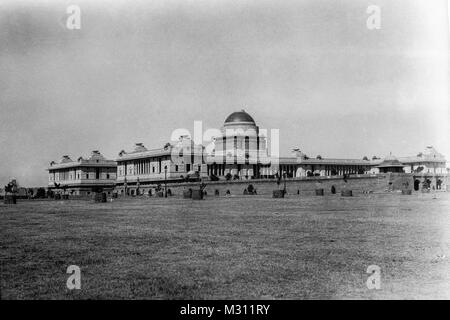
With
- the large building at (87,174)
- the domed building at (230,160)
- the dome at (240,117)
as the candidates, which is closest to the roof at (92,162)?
the large building at (87,174)

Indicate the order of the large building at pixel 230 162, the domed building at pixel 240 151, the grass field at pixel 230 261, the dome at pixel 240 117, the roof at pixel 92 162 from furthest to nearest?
the roof at pixel 92 162
the dome at pixel 240 117
the domed building at pixel 240 151
the large building at pixel 230 162
the grass field at pixel 230 261

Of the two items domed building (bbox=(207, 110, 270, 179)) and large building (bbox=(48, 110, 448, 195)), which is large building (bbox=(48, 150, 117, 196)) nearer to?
large building (bbox=(48, 110, 448, 195))

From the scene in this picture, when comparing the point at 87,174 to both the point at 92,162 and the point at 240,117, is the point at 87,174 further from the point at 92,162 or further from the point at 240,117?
the point at 240,117

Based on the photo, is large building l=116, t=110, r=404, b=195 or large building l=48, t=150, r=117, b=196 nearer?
large building l=116, t=110, r=404, b=195

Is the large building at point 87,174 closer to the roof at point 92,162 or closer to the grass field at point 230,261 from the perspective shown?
the roof at point 92,162

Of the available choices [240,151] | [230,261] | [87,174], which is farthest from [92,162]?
[230,261]

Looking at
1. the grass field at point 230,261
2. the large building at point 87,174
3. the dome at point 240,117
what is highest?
the dome at point 240,117

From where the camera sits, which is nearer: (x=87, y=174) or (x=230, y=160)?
(x=230, y=160)

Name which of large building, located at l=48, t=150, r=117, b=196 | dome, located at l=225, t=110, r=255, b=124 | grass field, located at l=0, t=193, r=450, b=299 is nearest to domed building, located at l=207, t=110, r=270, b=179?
dome, located at l=225, t=110, r=255, b=124

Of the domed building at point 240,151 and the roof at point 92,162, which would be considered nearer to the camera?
the domed building at point 240,151
